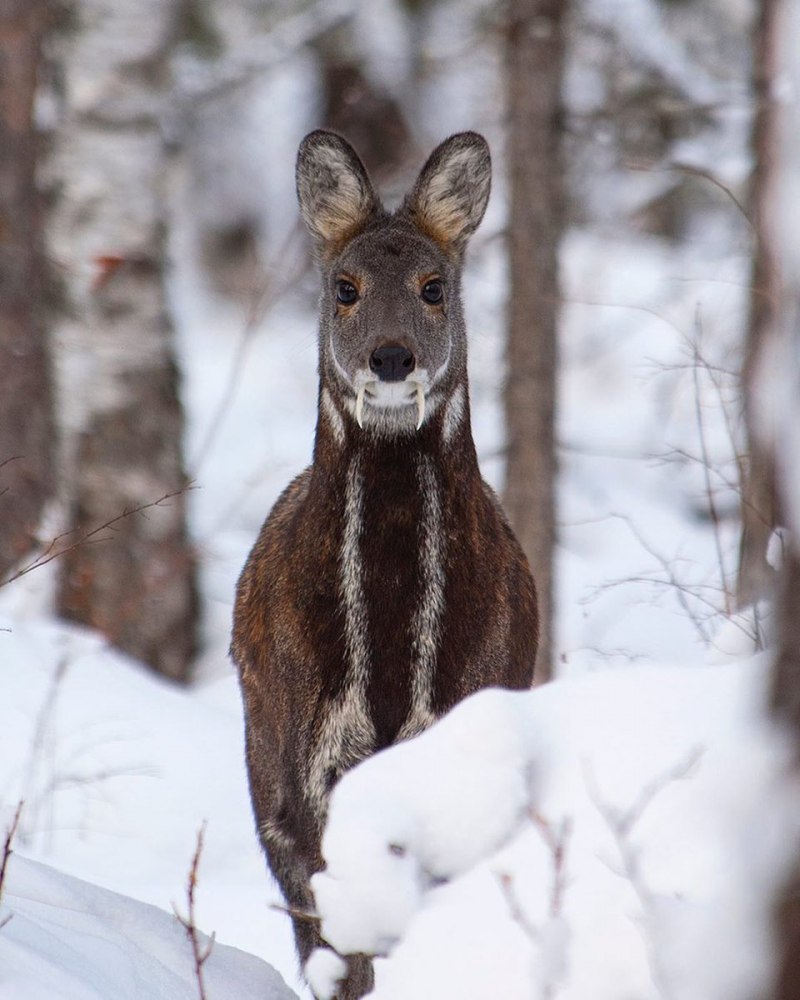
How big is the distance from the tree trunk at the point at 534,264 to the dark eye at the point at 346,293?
4.76 m

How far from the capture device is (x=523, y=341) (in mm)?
10633

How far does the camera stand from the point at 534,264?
10555mm

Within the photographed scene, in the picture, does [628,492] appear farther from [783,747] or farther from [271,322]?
[783,747]

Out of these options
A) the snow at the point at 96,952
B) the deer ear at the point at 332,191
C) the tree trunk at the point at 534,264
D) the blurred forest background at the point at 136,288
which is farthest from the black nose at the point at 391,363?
the tree trunk at the point at 534,264

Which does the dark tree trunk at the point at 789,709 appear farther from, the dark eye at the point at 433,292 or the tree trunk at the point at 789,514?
the dark eye at the point at 433,292

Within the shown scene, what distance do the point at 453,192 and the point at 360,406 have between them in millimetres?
1337

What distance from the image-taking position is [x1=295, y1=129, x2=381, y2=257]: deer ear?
609 cm

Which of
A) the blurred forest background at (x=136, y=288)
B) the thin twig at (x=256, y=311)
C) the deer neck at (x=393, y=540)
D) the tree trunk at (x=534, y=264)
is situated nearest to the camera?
the deer neck at (x=393, y=540)

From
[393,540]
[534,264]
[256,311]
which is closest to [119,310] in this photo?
[256,311]

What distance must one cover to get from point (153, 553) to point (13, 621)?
2853mm

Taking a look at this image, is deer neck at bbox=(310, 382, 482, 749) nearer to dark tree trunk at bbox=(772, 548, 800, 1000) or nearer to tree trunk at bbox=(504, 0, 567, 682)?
dark tree trunk at bbox=(772, 548, 800, 1000)

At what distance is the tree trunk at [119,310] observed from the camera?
10.9m

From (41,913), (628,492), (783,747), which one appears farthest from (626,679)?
(628,492)

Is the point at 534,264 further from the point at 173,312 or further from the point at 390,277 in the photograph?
the point at 390,277
